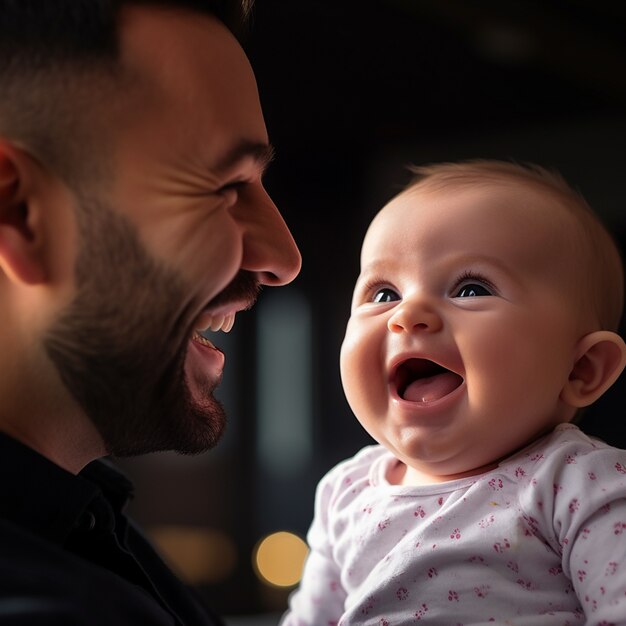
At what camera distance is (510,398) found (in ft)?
3.12

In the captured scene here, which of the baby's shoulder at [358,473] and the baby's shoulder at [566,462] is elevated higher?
the baby's shoulder at [566,462]

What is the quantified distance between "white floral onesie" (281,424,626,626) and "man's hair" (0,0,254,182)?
0.45 meters

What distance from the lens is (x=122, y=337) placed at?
0.90 meters

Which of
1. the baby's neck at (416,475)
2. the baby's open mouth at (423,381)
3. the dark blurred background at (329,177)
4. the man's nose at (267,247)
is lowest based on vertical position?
the dark blurred background at (329,177)

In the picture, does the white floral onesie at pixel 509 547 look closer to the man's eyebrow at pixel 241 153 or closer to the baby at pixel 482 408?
the baby at pixel 482 408

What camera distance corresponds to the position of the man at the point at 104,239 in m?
0.87

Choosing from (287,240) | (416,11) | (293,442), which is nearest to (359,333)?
(287,240)

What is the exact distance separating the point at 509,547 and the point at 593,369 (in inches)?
8.8

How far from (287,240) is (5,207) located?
271mm

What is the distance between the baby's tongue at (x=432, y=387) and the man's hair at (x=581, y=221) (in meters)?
0.16

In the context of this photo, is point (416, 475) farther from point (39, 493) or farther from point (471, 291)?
point (39, 493)

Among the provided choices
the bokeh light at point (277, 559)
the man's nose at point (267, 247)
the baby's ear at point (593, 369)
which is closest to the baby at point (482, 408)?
the baby's ear at point (593, 369)

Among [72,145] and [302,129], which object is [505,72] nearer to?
[302,129]

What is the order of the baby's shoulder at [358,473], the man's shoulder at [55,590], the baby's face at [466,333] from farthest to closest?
the baby's shoulder at [358,473], the baby's face at [466,333], the man's shoulder at [55,590]
